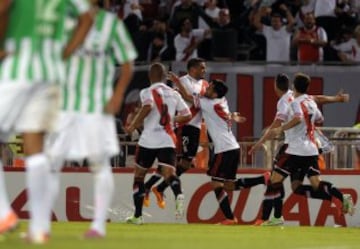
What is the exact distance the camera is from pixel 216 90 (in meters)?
22.6

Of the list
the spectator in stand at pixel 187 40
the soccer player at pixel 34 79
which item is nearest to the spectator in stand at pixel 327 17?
the spectator in stand at pixel 187 40

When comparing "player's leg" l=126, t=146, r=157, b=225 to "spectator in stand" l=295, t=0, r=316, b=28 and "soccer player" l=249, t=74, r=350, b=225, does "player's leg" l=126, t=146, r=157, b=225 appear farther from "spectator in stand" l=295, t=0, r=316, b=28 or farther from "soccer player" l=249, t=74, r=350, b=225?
"spectator in stand" l=295, t=0, r=316, b=28

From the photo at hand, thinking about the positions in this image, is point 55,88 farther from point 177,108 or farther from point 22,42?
point 177,108

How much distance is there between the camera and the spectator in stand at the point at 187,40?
29.7 metres

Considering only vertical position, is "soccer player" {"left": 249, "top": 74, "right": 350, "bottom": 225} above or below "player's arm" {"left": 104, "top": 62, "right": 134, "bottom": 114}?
below

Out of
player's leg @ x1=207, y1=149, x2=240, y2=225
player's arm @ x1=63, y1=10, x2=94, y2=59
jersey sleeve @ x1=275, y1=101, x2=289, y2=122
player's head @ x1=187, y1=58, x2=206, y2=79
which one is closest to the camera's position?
player's arm @ x1=63, y1=10, x2=94, y2=59

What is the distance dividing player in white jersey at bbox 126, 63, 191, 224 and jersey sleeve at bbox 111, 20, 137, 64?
7.40 meters

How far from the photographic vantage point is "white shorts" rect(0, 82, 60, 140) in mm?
12445

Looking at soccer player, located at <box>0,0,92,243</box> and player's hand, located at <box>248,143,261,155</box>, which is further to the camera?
player's hand, located at <box>248,143,261,155</box>

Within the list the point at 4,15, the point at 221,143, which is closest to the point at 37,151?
the point at 4,15

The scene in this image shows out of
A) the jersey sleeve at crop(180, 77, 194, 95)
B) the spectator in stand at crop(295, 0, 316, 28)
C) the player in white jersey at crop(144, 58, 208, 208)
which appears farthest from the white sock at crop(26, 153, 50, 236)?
the spectator in stand at crop(295, 0, 316, 28)

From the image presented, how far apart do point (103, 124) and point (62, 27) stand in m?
1.31

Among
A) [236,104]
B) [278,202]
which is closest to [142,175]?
[278,202]

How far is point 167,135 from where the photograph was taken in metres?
21.8
